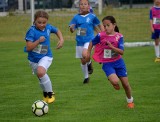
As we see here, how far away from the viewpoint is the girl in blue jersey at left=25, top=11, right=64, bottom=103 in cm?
947

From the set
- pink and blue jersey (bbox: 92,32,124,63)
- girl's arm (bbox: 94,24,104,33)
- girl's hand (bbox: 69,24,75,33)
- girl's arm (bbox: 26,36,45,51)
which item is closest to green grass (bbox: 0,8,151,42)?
girl's arm (bbox: 94,24,104,33)

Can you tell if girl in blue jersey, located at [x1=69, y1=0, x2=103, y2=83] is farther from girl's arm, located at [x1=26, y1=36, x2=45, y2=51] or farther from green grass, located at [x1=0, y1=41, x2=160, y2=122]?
girl's arm, located at [x1=26, y1=36, x2=45, y2=51]

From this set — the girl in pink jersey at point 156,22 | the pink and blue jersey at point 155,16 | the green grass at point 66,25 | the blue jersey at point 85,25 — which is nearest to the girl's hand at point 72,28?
the blue jersey at point 85,25

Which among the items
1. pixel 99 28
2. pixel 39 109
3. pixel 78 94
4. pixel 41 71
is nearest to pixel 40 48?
pixel 41 71

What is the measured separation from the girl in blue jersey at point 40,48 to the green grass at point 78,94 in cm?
45

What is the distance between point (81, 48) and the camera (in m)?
12.7

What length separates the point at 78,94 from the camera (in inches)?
426

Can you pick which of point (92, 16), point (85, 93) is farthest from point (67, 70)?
point (85, 93)

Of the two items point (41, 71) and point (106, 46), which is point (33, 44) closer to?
point (41, 71)

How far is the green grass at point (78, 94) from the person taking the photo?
28.5 ft

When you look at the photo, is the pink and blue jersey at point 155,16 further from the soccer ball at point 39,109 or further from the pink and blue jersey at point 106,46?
the soccer ball at point 39,109

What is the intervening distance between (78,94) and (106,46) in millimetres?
1950

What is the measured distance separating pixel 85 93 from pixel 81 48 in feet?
6.62

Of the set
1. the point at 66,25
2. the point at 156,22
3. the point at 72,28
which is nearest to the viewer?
the point at 72,28
